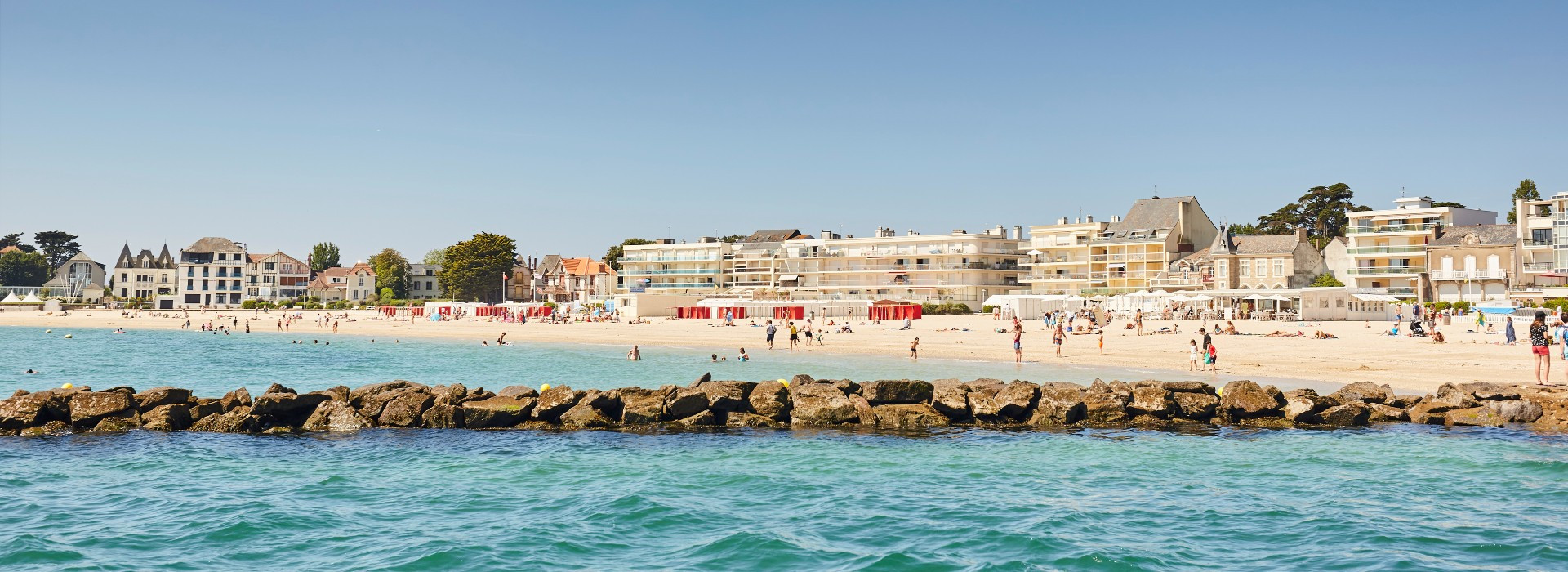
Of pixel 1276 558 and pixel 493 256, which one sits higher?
pixel 493 256

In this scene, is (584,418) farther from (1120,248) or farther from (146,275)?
(146,275)

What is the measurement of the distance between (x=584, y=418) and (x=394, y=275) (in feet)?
390

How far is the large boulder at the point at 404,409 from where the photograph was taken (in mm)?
20438

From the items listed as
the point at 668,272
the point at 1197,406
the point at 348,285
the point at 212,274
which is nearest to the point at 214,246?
the point at 212,274

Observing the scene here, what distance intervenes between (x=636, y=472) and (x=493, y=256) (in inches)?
4378

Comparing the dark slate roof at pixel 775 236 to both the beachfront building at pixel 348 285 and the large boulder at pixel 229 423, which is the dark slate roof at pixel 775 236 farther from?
the large boulder at pixel 229 423

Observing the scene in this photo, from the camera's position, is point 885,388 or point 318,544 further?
point 885,388

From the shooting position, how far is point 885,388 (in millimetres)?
21062

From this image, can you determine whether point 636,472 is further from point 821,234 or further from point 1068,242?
point 821,234

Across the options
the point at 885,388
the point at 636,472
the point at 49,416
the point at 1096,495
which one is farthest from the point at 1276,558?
the point at 49,416

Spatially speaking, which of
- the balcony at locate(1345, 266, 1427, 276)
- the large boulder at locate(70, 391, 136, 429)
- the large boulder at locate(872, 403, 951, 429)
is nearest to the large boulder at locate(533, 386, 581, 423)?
the large boulder at locate(872, 403, 951, 429)

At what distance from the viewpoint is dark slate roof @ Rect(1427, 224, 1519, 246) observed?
74062mm

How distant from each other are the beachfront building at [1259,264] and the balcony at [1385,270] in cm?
295

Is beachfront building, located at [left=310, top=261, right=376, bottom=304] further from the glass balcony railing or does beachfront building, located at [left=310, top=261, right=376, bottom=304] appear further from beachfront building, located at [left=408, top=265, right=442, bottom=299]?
the glass balcony railing
